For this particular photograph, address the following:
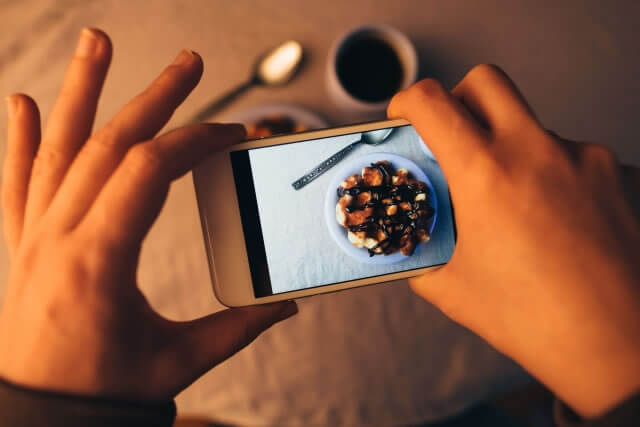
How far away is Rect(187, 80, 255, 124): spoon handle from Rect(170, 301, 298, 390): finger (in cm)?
26

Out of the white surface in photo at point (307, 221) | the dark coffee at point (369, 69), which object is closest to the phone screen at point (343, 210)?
the white surface in photo at point (307, 221)


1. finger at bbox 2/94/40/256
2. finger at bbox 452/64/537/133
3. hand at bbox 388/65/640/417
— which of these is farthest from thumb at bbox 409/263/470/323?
finger at bbox 2/94/40/256

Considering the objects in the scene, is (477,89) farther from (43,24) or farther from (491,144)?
(43,24)

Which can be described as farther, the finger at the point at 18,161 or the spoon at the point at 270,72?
the spoon at the point at 270,72

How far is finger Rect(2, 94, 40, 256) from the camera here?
0.32 m

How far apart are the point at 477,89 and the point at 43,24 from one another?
504 mm

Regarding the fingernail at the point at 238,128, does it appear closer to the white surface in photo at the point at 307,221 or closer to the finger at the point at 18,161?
the white surface in photo at the point at 307,221

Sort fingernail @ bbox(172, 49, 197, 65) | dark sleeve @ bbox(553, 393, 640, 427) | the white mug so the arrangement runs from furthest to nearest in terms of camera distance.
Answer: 1. the white mug
2. fingernail @ bbox(172, 49, 197, 65)
3. dark sleeve @ bbox(553, 393, 640, 427)

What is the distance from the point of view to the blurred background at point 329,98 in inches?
18.6

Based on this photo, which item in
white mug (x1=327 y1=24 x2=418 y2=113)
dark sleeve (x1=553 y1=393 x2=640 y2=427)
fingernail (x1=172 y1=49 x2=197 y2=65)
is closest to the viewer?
dark sleeve (x1=553 y1=393 x2=640 y2=427)

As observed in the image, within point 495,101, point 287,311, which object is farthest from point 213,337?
point 495,101

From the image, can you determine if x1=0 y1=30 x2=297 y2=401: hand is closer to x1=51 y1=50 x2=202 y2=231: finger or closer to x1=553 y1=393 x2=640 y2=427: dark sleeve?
x1=51 y1=50 x2=202 y2=231: finger

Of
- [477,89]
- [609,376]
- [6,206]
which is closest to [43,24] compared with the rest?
[6,206]

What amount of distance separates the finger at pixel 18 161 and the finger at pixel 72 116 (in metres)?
0.04
